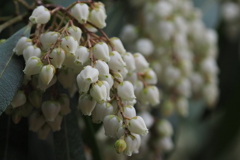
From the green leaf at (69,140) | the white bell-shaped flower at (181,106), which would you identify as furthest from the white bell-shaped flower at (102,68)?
the white bell-shaped flower at (181,106)

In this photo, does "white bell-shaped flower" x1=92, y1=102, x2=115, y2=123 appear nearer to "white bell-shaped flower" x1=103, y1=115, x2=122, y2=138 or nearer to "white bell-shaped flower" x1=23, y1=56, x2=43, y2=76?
"white bell-shaped flower" x1=103, y1=115, x2=122, y2=138

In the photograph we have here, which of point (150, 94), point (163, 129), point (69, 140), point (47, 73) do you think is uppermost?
point (47, 73)

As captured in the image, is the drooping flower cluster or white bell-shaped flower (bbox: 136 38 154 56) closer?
the drooping flower cluster

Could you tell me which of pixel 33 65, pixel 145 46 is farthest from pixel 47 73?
pixel 145 46

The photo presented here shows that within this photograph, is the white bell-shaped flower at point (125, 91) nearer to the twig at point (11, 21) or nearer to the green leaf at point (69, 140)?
the green leaf at point (69, 140)

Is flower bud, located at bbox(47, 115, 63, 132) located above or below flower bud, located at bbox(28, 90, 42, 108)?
below

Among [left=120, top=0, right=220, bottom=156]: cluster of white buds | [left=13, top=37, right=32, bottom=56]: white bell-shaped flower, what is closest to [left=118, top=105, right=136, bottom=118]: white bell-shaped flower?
[left=13, top=37, right=32, bottom=56]: white bell-shaped flower

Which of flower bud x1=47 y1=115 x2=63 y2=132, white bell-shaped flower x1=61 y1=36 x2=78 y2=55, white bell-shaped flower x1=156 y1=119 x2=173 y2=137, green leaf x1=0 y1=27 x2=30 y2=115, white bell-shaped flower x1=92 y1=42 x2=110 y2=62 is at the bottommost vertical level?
white bell-shaped flower x1=156 y1=119 x2=173 y2=137

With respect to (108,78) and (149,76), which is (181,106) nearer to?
(149,76)
